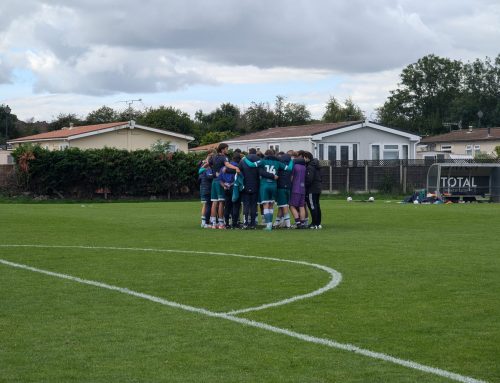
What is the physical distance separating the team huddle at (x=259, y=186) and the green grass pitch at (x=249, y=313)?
10.8 feet

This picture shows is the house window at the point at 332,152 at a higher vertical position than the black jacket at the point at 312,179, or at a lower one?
higher

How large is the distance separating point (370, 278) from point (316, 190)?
10.6 metres

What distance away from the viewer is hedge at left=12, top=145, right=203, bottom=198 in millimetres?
47562

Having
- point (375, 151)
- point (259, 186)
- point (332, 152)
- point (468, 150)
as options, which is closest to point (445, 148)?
point (468, 150)

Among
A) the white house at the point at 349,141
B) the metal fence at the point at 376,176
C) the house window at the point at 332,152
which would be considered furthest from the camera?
the house window at the point at 332,152

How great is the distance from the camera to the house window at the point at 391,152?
6119 centimetres

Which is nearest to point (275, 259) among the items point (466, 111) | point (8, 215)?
point (8, 215)

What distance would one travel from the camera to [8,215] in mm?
30812

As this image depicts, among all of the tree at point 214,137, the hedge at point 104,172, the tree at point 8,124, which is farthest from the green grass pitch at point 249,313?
the tree at point 8,124

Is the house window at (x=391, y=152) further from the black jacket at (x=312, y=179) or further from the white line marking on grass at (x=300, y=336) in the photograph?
the white line marking on grass at (x=300, y=336)

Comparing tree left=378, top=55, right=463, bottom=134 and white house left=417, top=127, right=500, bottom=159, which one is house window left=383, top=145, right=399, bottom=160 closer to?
white house left=417, top=127, right=500, bottom=159

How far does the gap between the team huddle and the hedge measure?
2488 centimetres

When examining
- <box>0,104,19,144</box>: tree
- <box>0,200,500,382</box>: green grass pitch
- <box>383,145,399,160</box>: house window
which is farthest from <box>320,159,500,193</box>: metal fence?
<box>0,104,19,144</box>: tree

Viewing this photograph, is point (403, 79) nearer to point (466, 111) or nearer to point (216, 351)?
point (466, 111)
